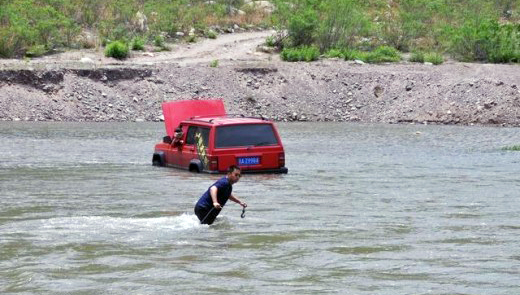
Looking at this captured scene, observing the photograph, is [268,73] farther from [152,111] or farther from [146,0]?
[146,0]

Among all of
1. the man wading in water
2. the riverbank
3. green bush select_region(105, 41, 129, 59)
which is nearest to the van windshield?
the man wading in water

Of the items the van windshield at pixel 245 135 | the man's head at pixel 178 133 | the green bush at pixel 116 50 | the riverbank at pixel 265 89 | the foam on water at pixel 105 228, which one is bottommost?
the riverbank at pixel 265 89

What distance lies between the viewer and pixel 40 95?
42969mm

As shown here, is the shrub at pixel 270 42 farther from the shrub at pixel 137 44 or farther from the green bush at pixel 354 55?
the shrub at pixel 137 44

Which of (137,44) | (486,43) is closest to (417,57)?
(486,43)

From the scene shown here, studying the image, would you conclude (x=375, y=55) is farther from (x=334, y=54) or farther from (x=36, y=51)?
(x=36, y=51)

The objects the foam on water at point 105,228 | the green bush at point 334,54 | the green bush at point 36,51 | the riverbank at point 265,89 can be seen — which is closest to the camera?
the foam on water at point 105,228

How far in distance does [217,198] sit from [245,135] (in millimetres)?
7153

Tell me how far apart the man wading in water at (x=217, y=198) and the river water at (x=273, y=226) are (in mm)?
266

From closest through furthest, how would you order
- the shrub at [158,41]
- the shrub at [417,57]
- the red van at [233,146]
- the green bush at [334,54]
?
the red van at [233,146]
the shrub at [417,57]
the green bush at [334,54]
the shrub at [158,41]

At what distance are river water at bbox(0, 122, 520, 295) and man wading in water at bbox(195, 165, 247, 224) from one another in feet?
0.87

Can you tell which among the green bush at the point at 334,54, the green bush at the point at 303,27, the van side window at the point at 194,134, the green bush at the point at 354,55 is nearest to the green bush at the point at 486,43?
the green bush at the point at 354,55

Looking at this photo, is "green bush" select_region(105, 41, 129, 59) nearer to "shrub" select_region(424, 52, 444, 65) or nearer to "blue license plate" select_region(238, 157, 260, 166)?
"shrub" select_region(424, 52, 444, 65)

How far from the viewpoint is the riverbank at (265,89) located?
42.9 metres
